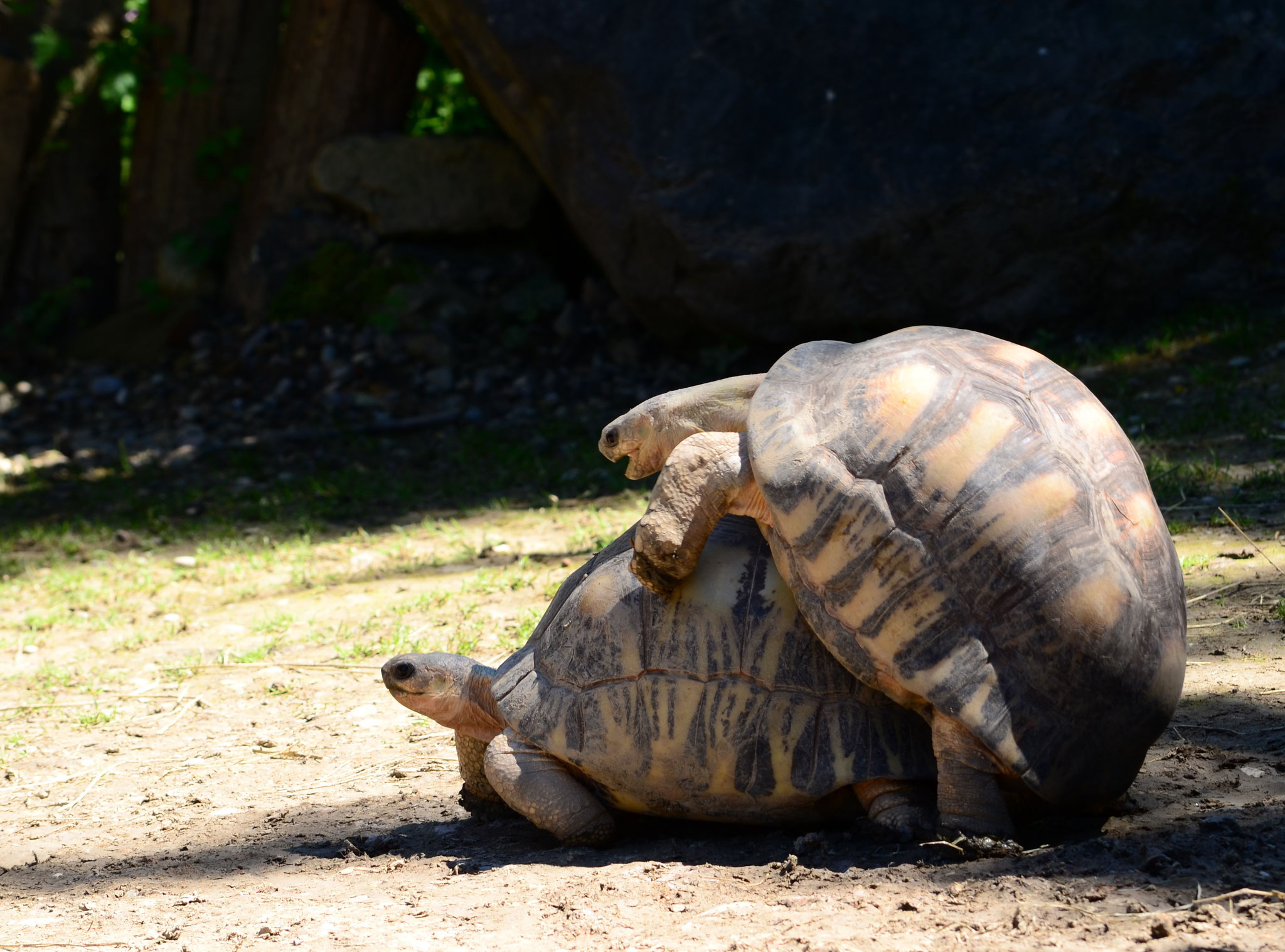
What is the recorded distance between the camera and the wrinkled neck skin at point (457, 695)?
295 cm

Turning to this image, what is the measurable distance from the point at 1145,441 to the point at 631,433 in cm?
313

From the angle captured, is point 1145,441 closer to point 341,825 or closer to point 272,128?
point 341,825

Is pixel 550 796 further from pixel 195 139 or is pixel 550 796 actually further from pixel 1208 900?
pixel 195 139

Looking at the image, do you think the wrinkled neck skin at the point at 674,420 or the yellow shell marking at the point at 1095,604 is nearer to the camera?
the yellow shell marking at the point at 1095,604

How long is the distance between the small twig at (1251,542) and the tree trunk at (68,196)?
7883mm

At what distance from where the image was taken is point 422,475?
258 inches

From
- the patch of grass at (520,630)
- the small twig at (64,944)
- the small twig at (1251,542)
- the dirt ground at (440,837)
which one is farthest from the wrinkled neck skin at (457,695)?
the small twig at (1251,542)

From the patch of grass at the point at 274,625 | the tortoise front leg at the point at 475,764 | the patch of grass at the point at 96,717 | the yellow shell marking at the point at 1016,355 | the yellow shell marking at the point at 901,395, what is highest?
the yellow shell marking at the point at 1016,355

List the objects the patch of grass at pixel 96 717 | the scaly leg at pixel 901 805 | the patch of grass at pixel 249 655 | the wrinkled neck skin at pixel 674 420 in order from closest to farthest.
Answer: the scaly leg at pixel 901 805, the wrinkled neck skin at pixel 674 420, the patch of grass at pixel 96 717, the patch of grass at pixel 249 655

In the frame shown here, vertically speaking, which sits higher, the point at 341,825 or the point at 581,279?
the point at 581,279

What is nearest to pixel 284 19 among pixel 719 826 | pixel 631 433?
pixel 631 433

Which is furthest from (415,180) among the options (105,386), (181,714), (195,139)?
(181,714)

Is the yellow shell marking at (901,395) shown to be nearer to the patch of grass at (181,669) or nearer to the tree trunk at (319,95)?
the patch of grass at (181,669)

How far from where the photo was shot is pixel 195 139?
874cm
